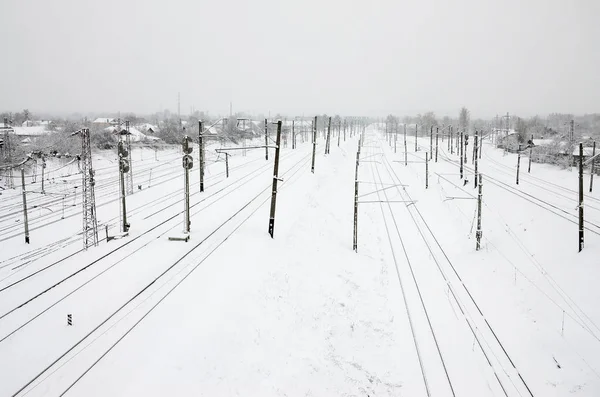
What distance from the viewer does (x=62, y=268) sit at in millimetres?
16594

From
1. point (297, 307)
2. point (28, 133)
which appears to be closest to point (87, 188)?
point (297, 307)

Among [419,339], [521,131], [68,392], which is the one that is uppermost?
[521,131]

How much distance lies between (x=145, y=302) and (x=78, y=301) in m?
2.41

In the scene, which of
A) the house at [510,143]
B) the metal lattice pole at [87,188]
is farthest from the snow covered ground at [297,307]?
the house at [510,143]

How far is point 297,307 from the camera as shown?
15.1 m

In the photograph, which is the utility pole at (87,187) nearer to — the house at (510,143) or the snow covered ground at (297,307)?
the snow covered ground at (297,307)

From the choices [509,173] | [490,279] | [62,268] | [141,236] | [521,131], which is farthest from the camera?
[521,131]

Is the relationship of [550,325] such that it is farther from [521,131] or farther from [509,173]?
[521,131]

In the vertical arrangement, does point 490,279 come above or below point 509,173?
below

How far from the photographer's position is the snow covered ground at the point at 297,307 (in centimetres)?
1065

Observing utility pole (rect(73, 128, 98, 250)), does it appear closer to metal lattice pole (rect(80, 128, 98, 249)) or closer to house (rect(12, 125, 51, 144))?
metal lattice pole (rect(80, 128, 98, 249))

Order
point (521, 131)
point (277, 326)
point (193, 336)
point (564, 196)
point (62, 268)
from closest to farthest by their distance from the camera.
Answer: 1. point (193, 336)
2. point (277, 326)
3. point (62, 268)
4. point (564, 196)
5. point (521, 131)

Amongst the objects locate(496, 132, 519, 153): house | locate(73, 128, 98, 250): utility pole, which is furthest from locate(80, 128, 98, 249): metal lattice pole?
locate(496, 132, 519, 153): house

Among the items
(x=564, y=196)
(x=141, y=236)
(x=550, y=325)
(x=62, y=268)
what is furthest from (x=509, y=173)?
(x=62, y=268)
